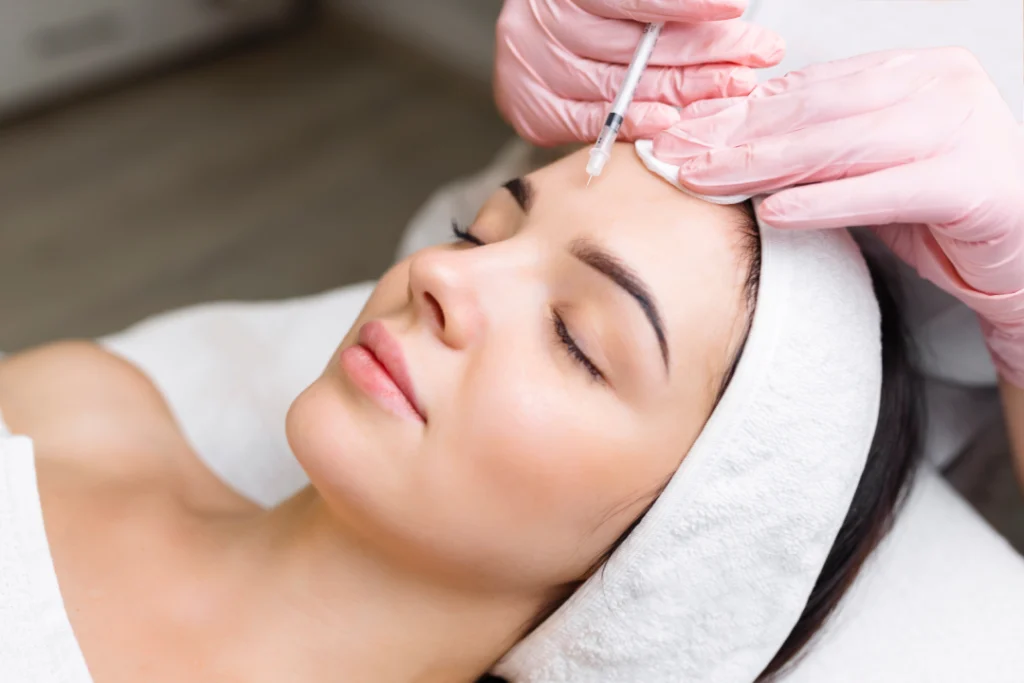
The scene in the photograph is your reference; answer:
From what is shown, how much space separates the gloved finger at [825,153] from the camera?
2.59ft

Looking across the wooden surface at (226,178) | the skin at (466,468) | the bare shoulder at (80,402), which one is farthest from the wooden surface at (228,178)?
the skin at (466,468)

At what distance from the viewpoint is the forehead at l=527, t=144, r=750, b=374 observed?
2.58 feet

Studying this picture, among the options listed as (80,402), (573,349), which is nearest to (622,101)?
(573,349)

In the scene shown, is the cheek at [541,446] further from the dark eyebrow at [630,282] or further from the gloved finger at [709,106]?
the gloved finger at [709,106]

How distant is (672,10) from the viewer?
88 cm

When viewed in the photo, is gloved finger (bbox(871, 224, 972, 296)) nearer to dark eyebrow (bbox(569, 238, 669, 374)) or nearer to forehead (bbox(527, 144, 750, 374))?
forehead (bbox(527, 144, 750, 374))

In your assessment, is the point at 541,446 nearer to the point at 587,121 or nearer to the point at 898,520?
the point at 587,121

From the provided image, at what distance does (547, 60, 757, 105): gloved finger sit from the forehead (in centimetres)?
14

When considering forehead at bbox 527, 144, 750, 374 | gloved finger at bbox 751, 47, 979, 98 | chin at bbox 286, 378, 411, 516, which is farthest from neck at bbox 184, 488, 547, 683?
gloved finger at bbox 751, 47, 979, 98

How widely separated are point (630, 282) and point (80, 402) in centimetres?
80

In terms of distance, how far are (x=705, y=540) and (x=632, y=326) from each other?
9.3 inches

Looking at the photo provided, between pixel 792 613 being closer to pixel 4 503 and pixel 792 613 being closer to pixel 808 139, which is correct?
pixel 808 139

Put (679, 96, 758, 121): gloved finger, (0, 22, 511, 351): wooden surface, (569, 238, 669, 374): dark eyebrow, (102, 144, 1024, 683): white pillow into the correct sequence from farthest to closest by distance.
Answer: (0, 22, 511, 351): wooden surface → (102, 144, 1024, 683): white pillow → (679, 96, 758, 121): gloved finger → (569, 238, 669, 374): dark eyebrow

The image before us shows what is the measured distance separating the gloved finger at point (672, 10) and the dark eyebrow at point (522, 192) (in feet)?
0.75
